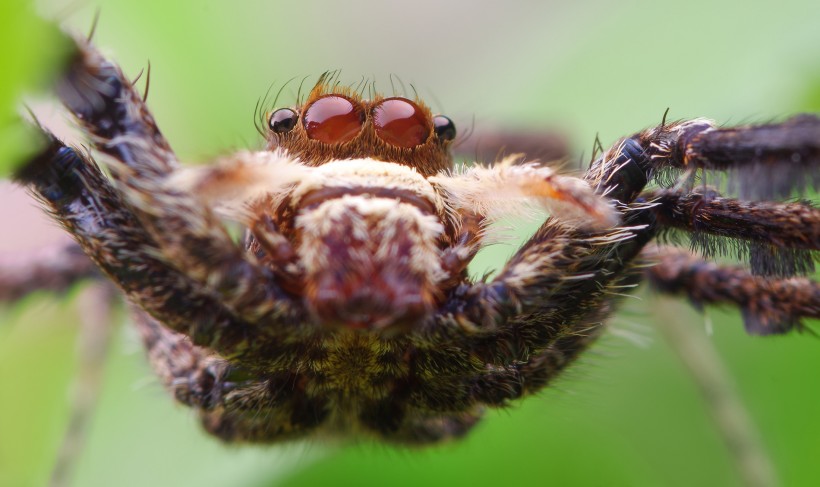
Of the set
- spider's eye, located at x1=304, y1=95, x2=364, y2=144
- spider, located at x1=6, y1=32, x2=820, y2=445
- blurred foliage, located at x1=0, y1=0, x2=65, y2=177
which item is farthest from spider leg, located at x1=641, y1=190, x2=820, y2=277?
blurred foliage, located at x1=0, y1=0, x2=65, y2=177

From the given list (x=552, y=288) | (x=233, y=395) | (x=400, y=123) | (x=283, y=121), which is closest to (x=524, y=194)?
(x=552, y=288)

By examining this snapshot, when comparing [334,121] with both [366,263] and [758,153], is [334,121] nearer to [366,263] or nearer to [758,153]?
[366,263]

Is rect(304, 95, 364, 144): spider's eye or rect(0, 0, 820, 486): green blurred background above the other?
rect(304, 95, 364, 144): spider's eye

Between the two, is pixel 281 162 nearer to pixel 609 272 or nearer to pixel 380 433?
pixel 609 272

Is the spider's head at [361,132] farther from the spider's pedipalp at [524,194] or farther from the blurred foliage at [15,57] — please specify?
the blurred foliage at [15,57]

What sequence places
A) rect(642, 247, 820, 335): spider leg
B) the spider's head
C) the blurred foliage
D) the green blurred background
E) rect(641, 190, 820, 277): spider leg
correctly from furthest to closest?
the green blurred background → rect(642, 247, 820, 335): spider leg → the spider's head → rect(641, 190, 820, 277): spider leg → the blurred foliage

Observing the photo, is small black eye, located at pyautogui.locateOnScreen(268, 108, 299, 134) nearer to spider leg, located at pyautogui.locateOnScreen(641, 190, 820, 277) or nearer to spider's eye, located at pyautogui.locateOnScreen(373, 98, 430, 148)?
spider's eye, located at pyautogui.locateOnScreen(373, 98, 430, 148)

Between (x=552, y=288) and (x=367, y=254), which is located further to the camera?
(x=552, y=288)

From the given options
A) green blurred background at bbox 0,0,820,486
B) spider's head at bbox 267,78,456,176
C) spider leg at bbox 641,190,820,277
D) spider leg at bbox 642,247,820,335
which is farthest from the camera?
green blurred background at bbox 0,0,820,486
